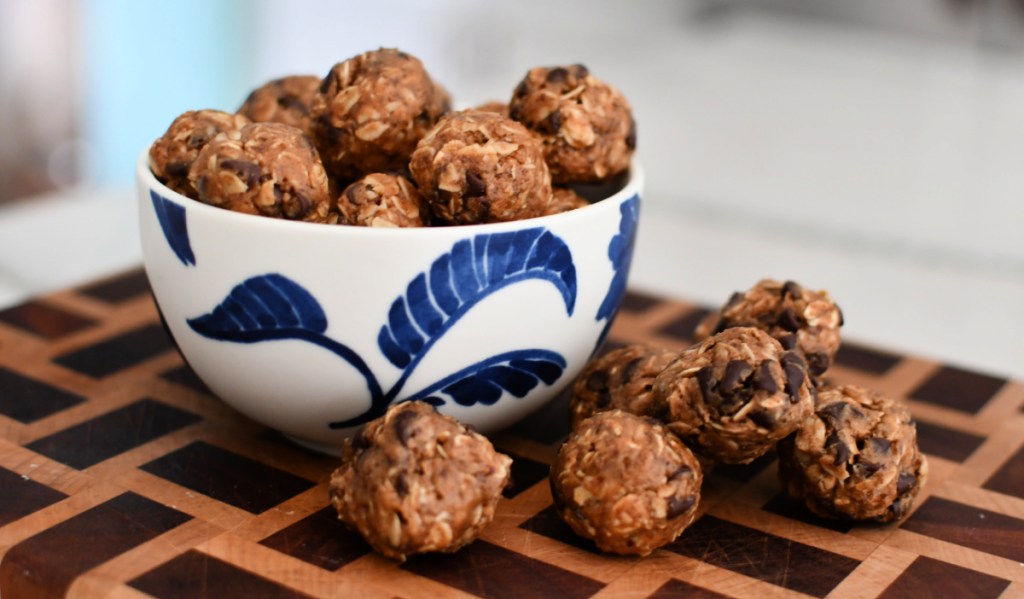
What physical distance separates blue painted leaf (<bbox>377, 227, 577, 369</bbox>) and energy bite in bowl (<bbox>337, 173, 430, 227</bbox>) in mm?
57

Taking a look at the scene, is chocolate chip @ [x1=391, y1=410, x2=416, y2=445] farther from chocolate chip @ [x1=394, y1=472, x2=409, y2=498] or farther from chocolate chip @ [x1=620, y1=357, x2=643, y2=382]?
chocolate chip @ [x1=620, y1=357, x2=643, y2=382]

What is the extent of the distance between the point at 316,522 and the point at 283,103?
1.34 feet

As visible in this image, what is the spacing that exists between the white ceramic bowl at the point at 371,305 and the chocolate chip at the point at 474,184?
0.11 ft

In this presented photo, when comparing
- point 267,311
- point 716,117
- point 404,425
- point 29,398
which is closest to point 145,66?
point 716,117

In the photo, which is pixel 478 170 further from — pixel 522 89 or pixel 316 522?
pixel 316 522

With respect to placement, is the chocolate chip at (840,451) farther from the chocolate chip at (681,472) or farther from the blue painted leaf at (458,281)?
the blue painted leaf at (458,281)

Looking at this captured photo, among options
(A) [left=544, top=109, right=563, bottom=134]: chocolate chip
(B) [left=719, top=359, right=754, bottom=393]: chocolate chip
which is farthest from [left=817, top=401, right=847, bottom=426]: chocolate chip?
(A) [left=544, top=109, right=563, bottom=134]: chocolate chip

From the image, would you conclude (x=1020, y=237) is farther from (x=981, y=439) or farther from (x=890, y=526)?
(x=890, y=526)

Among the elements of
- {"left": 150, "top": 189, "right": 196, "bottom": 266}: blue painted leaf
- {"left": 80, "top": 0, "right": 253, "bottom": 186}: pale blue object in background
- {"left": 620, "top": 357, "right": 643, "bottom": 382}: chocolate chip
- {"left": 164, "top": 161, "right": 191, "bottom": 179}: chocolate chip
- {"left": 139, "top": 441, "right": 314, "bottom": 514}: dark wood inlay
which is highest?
{"left": 164, "top": 161, "right": 191, "bottom": 179}: chocolate chip

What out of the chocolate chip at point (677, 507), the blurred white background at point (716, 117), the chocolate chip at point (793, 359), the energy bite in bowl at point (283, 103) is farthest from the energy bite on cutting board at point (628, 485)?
the blurred white background at point (716, 117)

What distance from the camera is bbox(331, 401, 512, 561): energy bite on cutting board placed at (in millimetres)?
934

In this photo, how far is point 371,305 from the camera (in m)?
1.02

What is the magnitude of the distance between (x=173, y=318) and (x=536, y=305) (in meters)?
0.32

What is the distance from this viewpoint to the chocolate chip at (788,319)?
3.70ft
